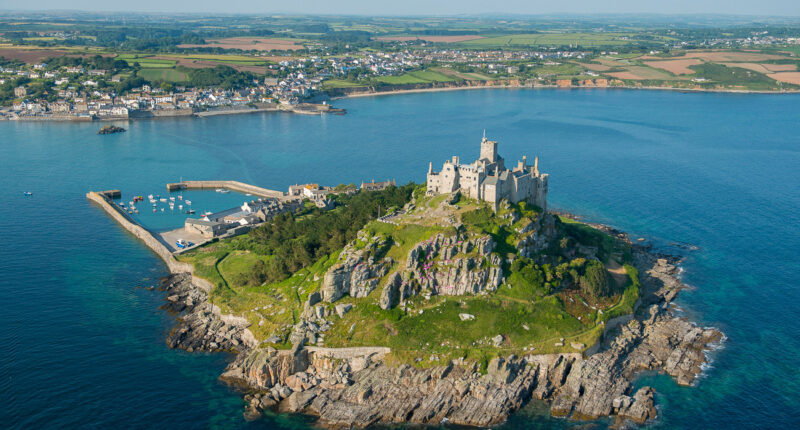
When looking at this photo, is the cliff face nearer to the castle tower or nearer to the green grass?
the green grass

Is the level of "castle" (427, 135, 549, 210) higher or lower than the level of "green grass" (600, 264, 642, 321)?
higher

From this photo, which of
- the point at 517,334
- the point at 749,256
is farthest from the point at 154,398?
the point at 749,256

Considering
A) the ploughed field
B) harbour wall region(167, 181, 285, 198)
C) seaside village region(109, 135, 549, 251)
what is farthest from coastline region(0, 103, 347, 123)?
the ploughed field

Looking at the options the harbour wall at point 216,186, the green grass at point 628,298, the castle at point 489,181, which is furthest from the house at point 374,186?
the green grass at point 628,298

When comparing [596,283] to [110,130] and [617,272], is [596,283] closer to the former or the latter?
[617,272]

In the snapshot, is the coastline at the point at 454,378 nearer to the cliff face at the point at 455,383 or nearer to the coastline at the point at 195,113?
the cliff face at the point at 455,383

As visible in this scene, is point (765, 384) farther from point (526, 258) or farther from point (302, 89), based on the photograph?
point (302, 89)
